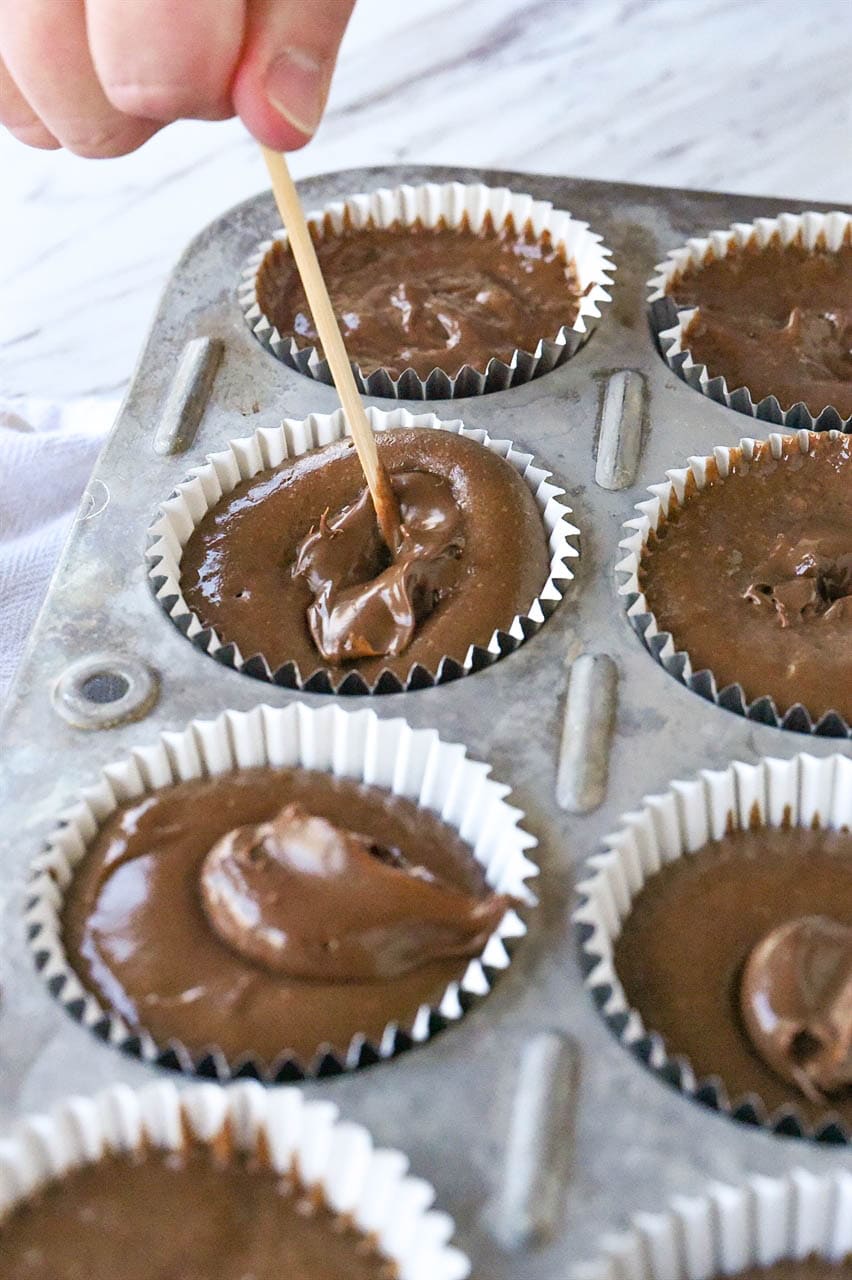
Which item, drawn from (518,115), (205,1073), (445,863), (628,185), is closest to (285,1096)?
(205,1073)

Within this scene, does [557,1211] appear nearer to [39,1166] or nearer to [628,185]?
[39,1166]

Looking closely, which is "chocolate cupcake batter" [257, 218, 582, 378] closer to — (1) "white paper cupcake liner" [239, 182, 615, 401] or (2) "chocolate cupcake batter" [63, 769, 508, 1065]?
(1) "white paper cupcake liner" [239, 182, 615, 401]

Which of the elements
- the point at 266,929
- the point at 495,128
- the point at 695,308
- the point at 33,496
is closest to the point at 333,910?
the point at 266,929

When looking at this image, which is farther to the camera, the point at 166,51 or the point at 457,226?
the point at 457,226

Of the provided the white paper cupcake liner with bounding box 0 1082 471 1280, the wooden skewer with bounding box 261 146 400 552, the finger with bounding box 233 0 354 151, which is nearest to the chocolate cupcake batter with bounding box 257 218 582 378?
the wooden skewer with bounding box 261 146 400 552

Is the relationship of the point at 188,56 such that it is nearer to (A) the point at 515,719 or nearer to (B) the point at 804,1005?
(A) the point at 515,719

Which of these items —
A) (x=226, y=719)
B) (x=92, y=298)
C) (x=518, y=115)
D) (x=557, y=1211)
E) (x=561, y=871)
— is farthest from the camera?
(x=518, y=115)
